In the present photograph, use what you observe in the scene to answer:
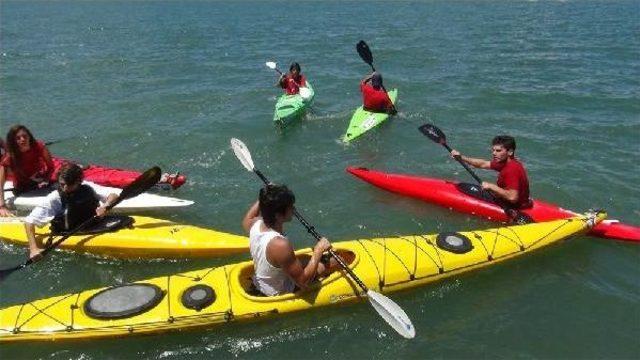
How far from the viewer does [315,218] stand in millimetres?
8078

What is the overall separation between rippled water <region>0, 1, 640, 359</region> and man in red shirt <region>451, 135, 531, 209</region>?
25.9 inches

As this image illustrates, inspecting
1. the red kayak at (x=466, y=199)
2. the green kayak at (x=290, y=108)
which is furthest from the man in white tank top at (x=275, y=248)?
the green kayak at (x=290, y=108)

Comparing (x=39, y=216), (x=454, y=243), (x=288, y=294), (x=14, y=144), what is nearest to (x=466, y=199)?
(x=454, y=243)

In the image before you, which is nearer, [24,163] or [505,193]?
[505,193]

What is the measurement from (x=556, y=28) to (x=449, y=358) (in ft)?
82.0

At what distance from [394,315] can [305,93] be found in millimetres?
8374

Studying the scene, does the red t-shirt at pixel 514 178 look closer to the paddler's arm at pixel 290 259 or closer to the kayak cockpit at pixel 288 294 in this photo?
the kayak cockpit at pixel 288 294

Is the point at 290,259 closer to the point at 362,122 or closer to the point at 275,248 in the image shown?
the point at 275,248

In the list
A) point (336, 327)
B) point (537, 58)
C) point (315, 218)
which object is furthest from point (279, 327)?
point (537, 58)

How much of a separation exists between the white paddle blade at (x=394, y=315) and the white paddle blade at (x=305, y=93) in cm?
792

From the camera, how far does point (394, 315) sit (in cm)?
497

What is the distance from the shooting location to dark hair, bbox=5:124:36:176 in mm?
6922

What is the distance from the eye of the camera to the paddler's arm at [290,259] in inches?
176

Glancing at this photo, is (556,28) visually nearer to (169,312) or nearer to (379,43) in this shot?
(379,43)
